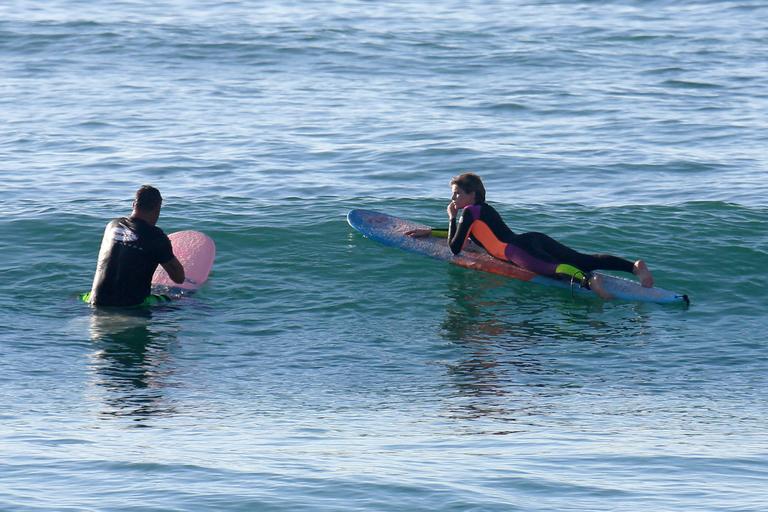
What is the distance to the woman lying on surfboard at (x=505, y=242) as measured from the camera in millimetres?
13062

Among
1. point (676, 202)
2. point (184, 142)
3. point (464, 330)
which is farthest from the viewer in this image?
point (184, 142)

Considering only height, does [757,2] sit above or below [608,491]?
above

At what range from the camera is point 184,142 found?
21.1 meters

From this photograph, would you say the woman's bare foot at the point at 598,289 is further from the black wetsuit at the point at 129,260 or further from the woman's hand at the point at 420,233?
the black wetsuit at the point at 129,260

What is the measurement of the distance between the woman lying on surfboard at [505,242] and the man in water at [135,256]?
3.11 metres

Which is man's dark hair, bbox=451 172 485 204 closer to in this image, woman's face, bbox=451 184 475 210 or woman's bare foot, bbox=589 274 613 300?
woman's face, bbox=451 184 475 210

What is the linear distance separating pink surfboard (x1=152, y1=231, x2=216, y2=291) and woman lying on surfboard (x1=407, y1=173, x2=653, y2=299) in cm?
258

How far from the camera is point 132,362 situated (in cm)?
1093

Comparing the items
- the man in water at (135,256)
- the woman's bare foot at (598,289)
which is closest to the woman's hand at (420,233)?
the woman's bare foot at (598,289)

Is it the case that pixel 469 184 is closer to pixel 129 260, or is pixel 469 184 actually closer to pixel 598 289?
pixel 598 289

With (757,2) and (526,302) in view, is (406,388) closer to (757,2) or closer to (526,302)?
(526,302)

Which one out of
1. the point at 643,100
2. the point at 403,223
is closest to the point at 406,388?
the point at 403,223

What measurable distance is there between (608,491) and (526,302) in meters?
5.45

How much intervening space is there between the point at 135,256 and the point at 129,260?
0.07 m
